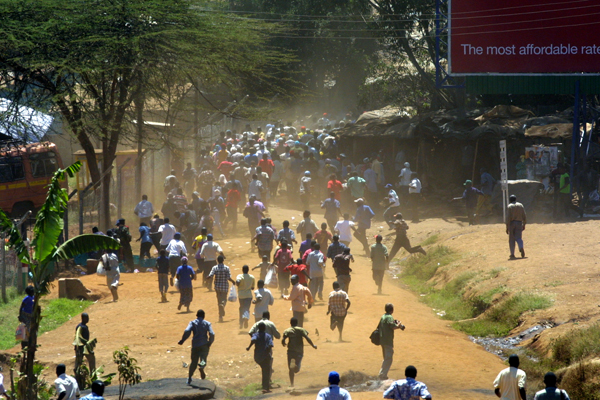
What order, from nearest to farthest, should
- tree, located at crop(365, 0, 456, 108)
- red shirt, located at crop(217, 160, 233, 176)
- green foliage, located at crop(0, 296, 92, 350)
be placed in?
green foliage, located at crop(0, 296, 92, 350)
red shirt, located at crop(217, 160, 233, 176)
tree, located at crop(365, 0, 456, 108)

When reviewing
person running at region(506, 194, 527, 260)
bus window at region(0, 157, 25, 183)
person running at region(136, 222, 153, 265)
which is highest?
bus window at region(0, 157, 25, 183)

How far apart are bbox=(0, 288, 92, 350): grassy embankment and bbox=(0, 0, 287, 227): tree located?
5281 mm

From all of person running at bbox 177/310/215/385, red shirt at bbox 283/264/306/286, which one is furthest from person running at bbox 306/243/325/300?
person running at bbox 177/310/215/385

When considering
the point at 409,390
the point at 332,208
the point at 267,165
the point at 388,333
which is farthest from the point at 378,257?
the point at 267,165

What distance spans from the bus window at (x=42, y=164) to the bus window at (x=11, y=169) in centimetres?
43

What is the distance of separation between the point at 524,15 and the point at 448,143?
674cm

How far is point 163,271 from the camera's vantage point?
15727 millimetres

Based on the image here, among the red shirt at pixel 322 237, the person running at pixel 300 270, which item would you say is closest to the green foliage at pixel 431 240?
the red shirt at pixel 322 237

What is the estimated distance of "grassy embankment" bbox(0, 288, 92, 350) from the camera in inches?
554

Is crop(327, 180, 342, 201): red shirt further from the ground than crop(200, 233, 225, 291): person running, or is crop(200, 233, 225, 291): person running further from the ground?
crop(327, 180, 342, 201): red shirt

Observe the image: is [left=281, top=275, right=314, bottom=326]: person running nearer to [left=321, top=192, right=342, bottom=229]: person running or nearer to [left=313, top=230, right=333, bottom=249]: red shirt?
[left=313, top=230, right=333, bottom=249]: red shirt

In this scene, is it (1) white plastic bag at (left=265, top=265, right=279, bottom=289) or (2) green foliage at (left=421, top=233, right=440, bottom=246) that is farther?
(2) green foliage at (left=421, top=233, right=440, bottom=246)

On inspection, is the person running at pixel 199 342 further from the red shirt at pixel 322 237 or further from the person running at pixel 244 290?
the red shirt at pixel 322 237

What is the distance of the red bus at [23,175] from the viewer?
21.8 m
